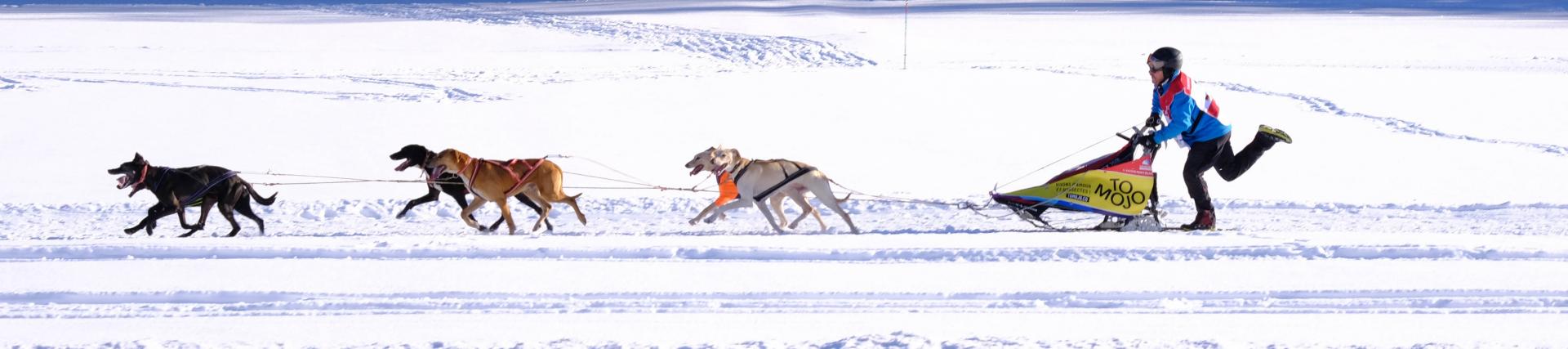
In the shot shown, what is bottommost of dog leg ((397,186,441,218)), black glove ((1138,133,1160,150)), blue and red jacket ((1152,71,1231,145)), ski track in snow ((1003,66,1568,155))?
ski track in snow ((1003,66,1568,155))

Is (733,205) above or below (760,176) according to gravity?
below

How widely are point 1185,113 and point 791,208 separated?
10.4ft

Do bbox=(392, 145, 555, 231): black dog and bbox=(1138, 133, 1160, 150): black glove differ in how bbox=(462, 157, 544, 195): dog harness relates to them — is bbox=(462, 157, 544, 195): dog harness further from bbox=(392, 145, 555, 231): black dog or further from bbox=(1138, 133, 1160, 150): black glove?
bbox=(1138, 133, 1160, 150): black glove

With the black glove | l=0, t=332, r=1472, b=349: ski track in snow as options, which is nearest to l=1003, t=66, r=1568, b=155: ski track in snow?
the black glove

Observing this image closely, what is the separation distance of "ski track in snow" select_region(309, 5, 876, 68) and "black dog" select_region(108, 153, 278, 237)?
33.2 ft

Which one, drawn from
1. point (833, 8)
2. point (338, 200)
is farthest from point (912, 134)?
point (833, 8)

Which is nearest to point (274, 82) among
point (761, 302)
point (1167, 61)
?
point (1167, 61)

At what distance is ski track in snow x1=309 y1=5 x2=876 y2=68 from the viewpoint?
55.9ft

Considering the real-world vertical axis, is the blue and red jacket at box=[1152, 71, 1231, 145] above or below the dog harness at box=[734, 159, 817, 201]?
above

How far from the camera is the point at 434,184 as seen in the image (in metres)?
6.68

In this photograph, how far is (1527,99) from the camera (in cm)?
1244

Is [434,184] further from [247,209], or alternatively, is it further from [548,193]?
[247,209]

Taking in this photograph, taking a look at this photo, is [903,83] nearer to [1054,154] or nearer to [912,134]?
[912,134]

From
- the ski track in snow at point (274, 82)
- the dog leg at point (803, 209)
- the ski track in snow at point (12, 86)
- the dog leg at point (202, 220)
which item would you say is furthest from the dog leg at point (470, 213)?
the ski track in snow at point (12, 86)
